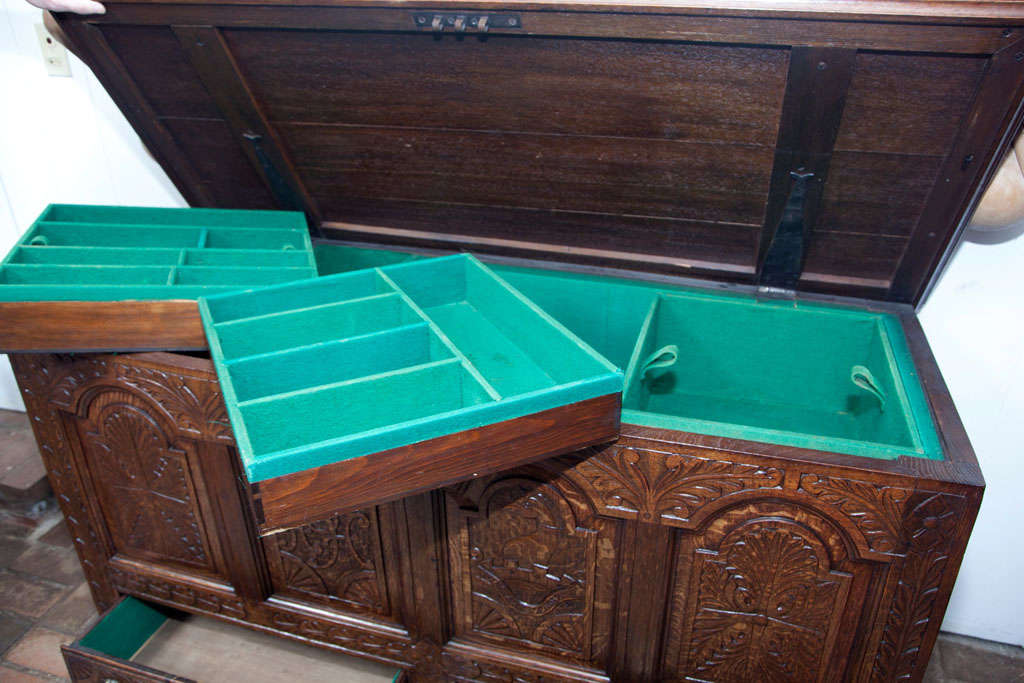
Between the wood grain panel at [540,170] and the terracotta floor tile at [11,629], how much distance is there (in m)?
1.40

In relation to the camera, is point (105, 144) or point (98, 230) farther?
point (105, 144)

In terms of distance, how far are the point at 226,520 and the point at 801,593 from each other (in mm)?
1169

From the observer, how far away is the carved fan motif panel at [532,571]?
1.29 meters

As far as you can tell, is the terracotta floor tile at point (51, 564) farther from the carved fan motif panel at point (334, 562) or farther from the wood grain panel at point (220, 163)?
the wood grain panel at point (220, 163)

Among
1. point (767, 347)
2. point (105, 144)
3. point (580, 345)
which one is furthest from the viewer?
point (105, 144)

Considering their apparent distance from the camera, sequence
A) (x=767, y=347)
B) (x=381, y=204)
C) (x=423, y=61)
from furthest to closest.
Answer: (x=381, y=204) → (x=767, y=347) → (x=423, y=61)

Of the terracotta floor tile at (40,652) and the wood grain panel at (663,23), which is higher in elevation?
the wood grain panel at (663,23)

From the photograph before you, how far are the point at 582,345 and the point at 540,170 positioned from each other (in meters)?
0.54

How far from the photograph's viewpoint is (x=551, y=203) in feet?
5.32

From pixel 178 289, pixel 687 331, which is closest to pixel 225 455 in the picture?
pixel 178 289

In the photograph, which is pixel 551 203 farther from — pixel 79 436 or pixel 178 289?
pixel 79 436

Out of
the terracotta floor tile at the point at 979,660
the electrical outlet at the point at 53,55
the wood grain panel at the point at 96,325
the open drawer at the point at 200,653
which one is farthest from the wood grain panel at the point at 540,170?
the terracotta floor tile at the point at 979,660

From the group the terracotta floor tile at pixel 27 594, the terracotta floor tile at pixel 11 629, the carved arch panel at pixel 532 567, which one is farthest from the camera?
the terracotta floor tile at pixel 27 594

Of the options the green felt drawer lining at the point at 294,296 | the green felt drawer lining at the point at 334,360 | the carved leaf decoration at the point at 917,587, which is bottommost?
the carved leaf decoration at the point at 917,587
